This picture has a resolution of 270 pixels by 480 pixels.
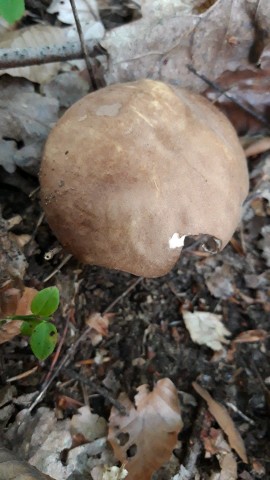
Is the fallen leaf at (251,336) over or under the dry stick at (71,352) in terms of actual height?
under

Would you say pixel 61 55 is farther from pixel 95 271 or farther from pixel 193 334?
pixel 193 334

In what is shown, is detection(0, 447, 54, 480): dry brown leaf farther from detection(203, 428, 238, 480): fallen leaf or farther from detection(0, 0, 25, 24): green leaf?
detection(0, 0, 25, 24): green leaf

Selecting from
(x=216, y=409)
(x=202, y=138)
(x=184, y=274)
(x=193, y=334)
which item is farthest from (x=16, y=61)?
(x=216, y=409)

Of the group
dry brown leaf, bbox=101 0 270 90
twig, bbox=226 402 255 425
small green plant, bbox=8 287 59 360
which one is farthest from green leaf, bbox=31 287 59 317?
dry brown leaf, bbox=101 0 270 90

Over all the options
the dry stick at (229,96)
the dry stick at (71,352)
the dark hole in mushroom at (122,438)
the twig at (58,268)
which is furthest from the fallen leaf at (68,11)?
the dark hole in mushroom at (122,438)

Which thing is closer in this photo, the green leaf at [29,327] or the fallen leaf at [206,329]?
the green leaf at [29,327]

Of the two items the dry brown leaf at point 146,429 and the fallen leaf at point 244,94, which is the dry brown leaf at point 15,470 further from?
the fallen leaf at point 244,94
